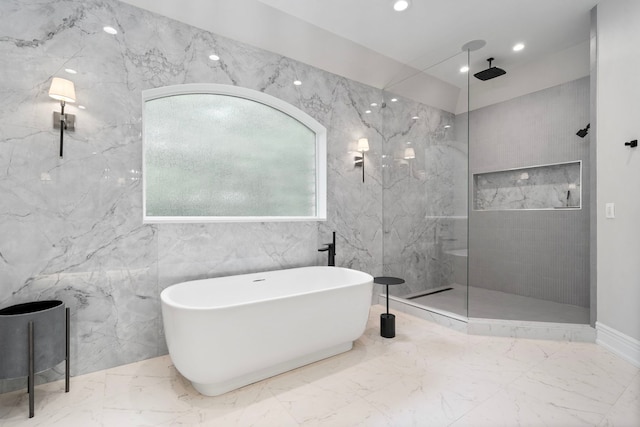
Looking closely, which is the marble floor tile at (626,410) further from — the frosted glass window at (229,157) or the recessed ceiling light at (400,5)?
the recessed ceiling light at (400,5)

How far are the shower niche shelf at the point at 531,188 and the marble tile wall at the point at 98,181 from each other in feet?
10.7

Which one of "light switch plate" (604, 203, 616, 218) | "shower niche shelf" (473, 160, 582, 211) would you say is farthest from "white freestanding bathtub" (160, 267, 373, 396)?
"shower niche shelf" (473, 160, 582, 211)

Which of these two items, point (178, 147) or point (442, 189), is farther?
point (442, 189)

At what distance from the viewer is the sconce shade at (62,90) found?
1869mm

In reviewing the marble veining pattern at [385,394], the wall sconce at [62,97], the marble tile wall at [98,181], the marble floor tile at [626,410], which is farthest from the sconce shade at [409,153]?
the wall sconce at [62,97]

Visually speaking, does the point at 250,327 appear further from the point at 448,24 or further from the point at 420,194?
the point at 448,24

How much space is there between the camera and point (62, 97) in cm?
191

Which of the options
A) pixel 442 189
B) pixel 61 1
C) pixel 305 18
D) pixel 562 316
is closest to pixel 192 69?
pixel 61 1

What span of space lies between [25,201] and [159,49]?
145 centimetres

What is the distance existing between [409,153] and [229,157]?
211 cm

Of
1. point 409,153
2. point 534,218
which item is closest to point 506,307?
point 534,218

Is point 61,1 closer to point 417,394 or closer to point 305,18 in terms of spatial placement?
point 305,18

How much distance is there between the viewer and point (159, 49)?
229 centimetres

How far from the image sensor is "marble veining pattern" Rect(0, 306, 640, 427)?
155cm
